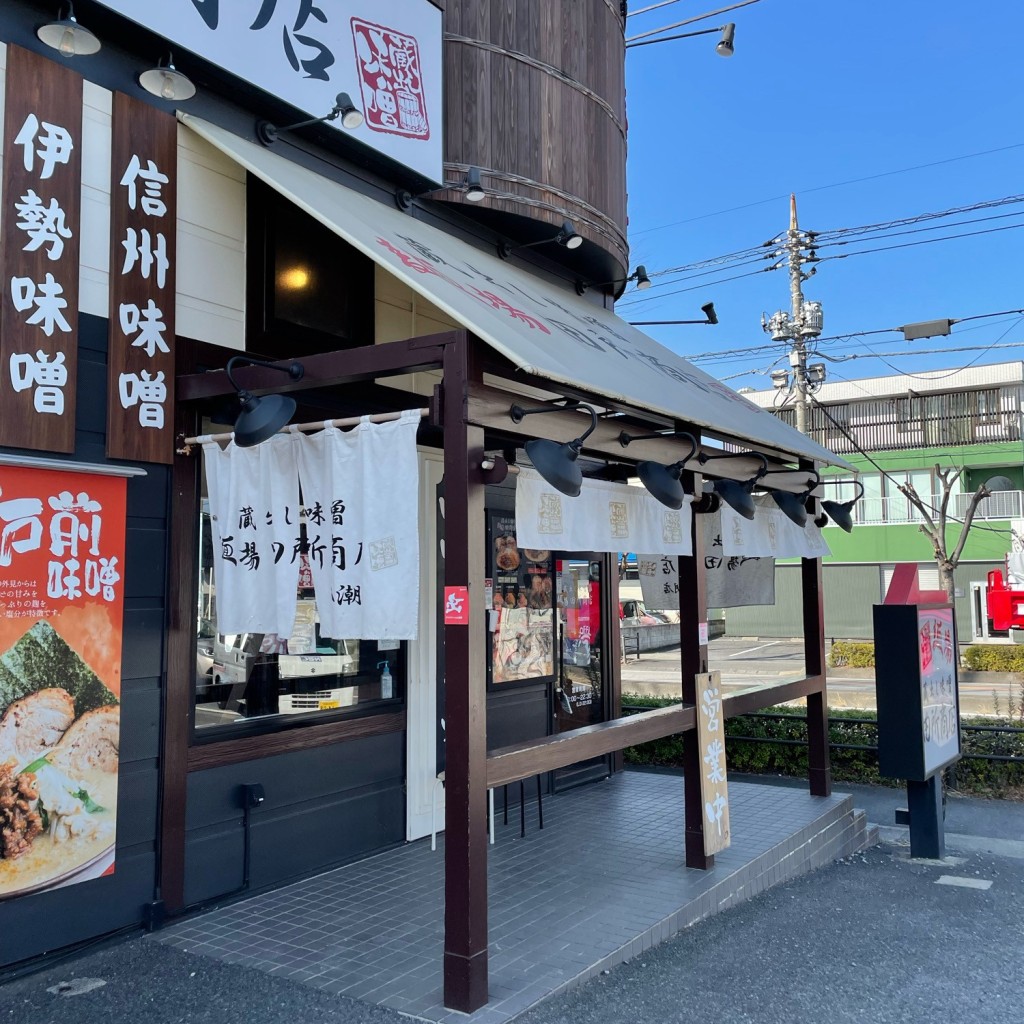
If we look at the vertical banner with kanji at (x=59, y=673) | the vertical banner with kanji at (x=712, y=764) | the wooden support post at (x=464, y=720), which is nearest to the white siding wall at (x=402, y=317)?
the wooden support post at (x=464, y=720)

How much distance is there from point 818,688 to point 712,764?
2276 millimetres

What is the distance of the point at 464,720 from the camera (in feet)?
13.8

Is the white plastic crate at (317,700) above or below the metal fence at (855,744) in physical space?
above

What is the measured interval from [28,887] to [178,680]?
47.6 inches

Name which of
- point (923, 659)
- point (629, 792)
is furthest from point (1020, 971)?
point (629, 792)

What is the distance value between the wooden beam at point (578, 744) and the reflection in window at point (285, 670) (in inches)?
57.5

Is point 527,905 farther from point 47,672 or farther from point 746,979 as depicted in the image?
point 47,672

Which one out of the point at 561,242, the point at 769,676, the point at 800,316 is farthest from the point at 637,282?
the point at 769,676

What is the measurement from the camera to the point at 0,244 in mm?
4410

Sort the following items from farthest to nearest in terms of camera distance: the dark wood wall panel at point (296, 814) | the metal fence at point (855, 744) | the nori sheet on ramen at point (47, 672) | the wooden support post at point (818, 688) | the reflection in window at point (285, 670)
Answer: the metal fence at point (855, 744)
the wooden support post at point (818, 688)
the reflection in window at point (285, 670)
the dark wood wall panel at point (296, 814)
the nori sheet on ramen at point (47, 672)


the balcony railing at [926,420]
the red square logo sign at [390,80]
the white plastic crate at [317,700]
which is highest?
the balcony railing at [926,420]

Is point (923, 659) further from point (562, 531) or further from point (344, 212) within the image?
point (344, 212)

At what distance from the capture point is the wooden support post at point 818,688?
8172mm

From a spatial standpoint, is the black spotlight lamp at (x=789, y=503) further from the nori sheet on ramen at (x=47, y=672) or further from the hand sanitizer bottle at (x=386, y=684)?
the nori sheet on ramen at (x=47, y=672)
